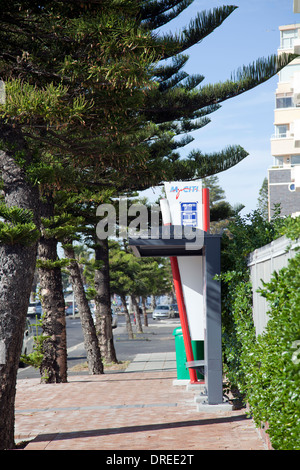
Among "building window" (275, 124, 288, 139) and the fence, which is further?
"building window" (275, 124, 288, 139)

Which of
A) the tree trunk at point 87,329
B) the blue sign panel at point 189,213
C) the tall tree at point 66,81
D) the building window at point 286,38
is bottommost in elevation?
the tree trunk at point 87,329

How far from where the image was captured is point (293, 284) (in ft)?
13.0

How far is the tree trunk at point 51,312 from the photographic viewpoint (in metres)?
13.0

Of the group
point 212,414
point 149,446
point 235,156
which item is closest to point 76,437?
point 149,446

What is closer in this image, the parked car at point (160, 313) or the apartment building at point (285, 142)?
the apartment building at point (285, 142)

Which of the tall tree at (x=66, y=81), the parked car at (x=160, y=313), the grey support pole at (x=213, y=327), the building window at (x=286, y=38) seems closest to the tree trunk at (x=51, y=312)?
the tall tree at (x=66, y=81)

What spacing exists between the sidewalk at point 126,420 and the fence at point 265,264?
1.28 metres

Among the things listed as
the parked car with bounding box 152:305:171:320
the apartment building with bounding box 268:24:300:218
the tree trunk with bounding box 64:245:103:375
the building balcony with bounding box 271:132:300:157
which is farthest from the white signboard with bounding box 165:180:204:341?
the parked car with bounding box 152:305:171:320

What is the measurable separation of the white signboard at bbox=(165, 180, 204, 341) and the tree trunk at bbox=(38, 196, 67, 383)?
4.10 meters

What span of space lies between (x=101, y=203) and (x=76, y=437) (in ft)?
29.9

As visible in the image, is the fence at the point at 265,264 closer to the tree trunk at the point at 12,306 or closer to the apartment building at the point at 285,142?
the tree trunk at the point at 12,306

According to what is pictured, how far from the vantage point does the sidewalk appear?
618 cm

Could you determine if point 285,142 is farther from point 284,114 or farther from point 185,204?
point 185,204

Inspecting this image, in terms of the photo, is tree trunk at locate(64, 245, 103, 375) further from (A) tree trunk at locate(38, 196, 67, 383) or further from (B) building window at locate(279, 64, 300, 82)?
(B) building window at locate(279, 64, 300, 82)
